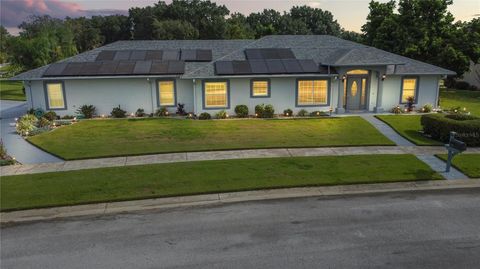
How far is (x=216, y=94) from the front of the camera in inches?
974

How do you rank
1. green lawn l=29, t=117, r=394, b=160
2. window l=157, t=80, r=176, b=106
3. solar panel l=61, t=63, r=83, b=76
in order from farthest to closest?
window l=157, t=80, r=176, b=106 → solar panel l=61, t=63, r=83, b=76 → green lawn l=29, t=117, r=394, b=160

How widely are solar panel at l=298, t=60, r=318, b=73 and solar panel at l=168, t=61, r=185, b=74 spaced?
26.5 feet

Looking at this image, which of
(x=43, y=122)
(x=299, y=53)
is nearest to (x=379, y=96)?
(x=299, y=53)

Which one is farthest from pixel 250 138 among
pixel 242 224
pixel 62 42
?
pixel 62 42

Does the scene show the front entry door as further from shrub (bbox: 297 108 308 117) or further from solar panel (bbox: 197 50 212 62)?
solar panel (bbox: 197 50 212 62)

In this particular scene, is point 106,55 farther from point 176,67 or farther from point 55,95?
point 176,67

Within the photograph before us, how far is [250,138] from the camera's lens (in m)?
19.2

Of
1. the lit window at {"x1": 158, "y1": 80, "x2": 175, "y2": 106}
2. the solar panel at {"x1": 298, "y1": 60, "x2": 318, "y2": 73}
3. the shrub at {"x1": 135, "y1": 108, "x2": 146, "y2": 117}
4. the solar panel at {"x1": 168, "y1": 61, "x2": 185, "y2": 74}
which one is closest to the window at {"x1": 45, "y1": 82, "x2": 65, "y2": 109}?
the shrub at {"x1": 135, "y1": 108, "x2": 146, "y2": 117}

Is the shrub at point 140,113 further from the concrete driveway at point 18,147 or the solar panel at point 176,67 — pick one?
the concrete driveway at point 18,147

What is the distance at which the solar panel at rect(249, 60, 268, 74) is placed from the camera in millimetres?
24570

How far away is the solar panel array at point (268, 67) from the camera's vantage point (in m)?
24.5

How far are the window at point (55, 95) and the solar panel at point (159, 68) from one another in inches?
233

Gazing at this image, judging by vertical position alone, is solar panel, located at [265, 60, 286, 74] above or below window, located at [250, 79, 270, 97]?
above

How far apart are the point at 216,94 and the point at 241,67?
246 centimetres
